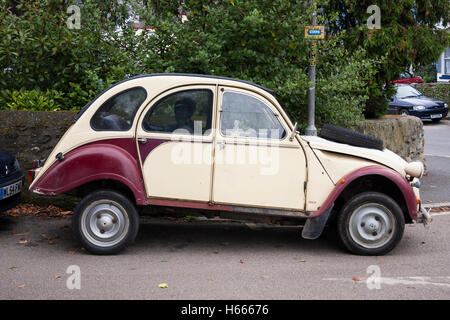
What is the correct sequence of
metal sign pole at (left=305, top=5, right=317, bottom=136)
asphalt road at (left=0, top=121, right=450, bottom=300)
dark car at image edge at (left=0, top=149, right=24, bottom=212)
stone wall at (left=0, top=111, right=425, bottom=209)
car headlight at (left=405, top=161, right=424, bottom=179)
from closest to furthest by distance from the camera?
1. asphalt road at (left=0, top=121, right=450, bottom=300)
2. car headlight at (left=405, top=161, right=424, bottom=179)
3. dark car at image edge at (left=0, top=149, right=24, bottom=212)
4. stone wall at (left=0, top=111, right=425, bottom=209)
5. metal sign pole at (left=305, top=5, right=317, bottom=136)

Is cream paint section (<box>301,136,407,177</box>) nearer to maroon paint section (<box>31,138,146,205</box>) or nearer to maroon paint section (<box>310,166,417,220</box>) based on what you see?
maroon paint section (<box>310,166,417,220</box>)

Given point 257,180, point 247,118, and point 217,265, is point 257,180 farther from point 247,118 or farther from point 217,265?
point 217,265

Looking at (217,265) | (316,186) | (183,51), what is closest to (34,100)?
(183,51)

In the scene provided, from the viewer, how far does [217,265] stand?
6.51 metres

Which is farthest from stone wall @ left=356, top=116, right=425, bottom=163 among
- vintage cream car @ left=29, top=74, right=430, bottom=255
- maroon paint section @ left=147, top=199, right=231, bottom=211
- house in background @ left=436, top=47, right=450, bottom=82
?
house in background @ left=436, top=47, right=450, bottom=82

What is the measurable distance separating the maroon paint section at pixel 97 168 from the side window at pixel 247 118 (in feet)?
3.56

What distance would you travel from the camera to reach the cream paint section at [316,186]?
683 cm

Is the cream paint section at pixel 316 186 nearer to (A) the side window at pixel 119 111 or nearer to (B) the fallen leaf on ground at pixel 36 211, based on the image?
(A) the side window at pixel 119 111

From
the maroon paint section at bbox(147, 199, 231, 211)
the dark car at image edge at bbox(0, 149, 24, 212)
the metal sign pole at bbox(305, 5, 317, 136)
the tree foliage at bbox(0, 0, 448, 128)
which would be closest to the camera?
the maroon paint section at bbox(147, 199, 231, 211)

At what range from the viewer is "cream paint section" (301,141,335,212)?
683 cm

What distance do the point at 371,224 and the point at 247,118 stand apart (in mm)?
1839

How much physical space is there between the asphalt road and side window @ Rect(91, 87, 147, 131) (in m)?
1.45

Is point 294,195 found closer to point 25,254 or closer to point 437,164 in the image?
point 25,254

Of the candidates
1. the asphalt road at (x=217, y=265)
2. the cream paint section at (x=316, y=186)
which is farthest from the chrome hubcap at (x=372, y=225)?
the cream paint section at (x=316, y=186)
